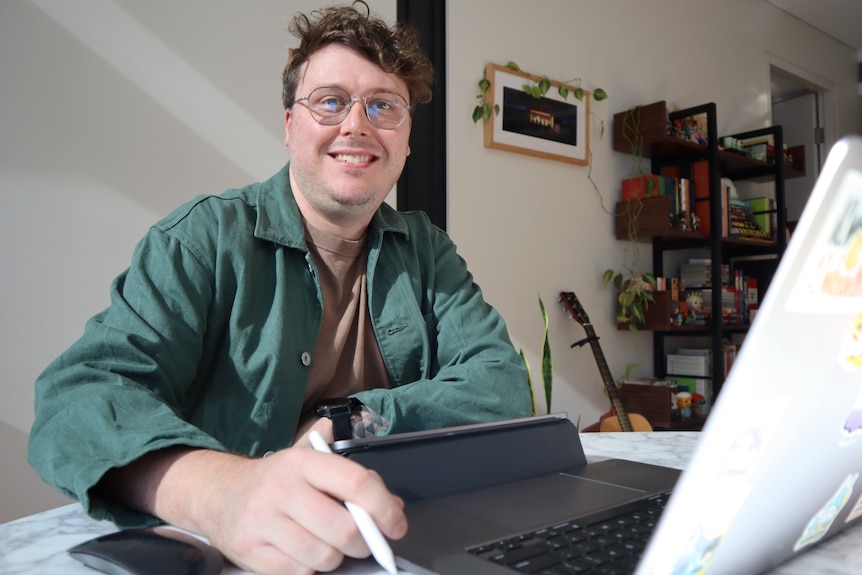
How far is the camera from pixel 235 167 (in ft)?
7.40

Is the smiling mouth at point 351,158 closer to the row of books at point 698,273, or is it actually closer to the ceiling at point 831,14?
the row of books at point 698,273

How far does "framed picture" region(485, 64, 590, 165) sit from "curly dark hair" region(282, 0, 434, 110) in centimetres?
150

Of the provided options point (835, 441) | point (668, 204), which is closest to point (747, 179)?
point (668, 204)

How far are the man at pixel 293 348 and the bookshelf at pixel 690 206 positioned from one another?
212 cm

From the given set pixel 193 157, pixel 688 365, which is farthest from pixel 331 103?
pixel 688 365

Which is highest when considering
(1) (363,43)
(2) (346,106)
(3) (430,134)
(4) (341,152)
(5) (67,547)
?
(3) (430,134)

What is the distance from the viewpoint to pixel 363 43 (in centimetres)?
137

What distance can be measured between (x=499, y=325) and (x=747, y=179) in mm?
3627

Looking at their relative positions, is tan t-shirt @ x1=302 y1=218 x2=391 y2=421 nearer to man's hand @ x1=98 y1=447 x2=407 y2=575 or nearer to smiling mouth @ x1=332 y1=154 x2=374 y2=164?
smiling mouth @ x1=332 y1=154 x2=374 y2=164

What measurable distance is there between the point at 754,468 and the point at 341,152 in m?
1.15

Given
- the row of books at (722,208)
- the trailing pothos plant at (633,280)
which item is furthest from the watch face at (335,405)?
the row of books at (722,208)

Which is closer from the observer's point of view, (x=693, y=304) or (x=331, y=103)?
(x=331, y=103)

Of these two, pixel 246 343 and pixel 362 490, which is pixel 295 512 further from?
pixel 246 343

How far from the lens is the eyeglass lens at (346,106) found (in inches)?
53.6
